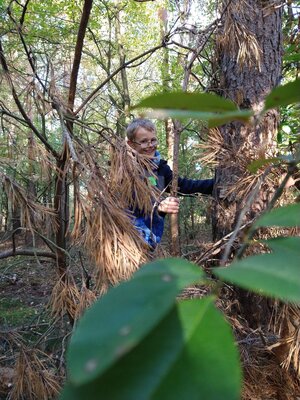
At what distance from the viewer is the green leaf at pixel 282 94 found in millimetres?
281

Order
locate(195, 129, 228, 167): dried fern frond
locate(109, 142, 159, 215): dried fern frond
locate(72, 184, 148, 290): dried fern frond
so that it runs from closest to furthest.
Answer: locate(72, 184, 148, 290): dried fern frond → locate(109, 142, 159, 215): dried fern frond → locate(195, 129, 228, 167): dried fern frond

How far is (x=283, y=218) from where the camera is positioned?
32cm

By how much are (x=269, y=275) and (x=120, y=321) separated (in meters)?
0.09

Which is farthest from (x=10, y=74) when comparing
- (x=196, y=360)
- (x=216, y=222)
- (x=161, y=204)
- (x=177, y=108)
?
(x=196, y=360)

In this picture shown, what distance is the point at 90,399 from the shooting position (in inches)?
7.8

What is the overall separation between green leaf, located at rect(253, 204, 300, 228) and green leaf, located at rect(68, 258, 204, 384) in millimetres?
117

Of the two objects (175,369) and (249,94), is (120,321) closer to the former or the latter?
(175,369)

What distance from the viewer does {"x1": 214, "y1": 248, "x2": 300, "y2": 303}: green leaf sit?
206 mm

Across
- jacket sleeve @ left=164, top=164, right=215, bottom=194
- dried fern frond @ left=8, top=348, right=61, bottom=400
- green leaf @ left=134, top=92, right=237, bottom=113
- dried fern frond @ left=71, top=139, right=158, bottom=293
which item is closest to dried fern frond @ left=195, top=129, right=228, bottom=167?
dried fern frond @ left=71, top=139, right=158, bottom=293

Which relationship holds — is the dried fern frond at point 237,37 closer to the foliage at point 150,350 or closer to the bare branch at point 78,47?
the bare branch at point 78,47

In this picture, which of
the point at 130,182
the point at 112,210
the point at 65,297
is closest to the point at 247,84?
the point at 130,182

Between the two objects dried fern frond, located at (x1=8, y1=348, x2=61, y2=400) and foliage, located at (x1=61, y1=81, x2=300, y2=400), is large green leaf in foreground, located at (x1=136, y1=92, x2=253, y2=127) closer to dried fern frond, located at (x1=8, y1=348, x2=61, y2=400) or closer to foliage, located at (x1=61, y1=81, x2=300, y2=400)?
foliage, located at (x1=61, y1=81, x2=300, y2=400)

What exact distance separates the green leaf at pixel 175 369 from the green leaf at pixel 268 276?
28mm

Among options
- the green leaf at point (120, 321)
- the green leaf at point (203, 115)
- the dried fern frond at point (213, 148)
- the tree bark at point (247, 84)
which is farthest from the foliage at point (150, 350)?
the tree bark at point (247, 84)
